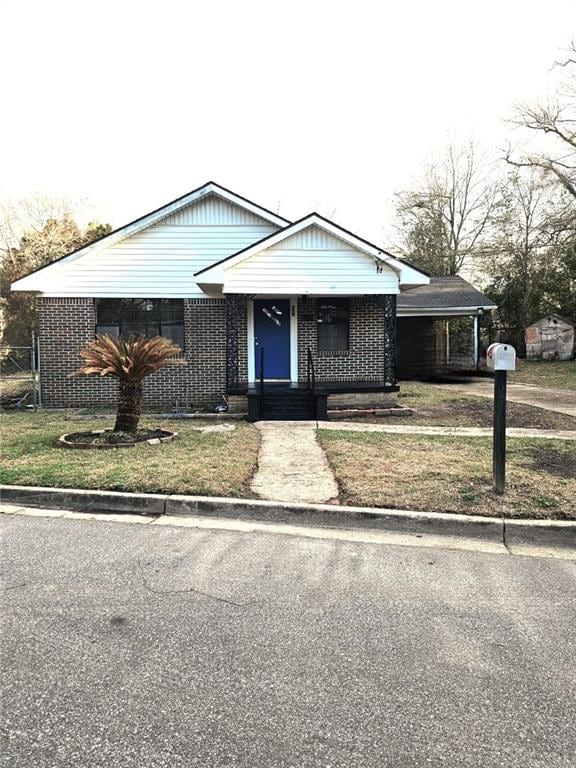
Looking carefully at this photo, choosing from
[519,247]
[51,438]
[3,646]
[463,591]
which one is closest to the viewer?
Answer: [3,646]

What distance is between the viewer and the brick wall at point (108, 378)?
45.1 feet

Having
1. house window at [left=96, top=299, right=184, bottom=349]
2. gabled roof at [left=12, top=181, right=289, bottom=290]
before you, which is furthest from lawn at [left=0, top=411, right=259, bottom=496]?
gabled roof at [left=12, top=181, right=289, bottom=290]

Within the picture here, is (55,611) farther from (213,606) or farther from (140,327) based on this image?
(140,327)

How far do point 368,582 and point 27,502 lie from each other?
12.7 feet

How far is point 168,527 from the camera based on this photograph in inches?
206

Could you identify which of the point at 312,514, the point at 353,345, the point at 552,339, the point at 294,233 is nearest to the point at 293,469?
the point at 312,514

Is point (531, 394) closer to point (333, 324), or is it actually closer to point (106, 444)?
point (333, 324)

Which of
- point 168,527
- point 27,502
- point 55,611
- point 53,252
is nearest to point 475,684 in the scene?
point 55,611

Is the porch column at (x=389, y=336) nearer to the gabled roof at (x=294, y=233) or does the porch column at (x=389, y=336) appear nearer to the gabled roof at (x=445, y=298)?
the gabled roof at (x=294, y=233)

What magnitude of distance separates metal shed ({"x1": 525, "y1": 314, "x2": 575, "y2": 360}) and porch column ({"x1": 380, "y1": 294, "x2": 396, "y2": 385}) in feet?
54.2

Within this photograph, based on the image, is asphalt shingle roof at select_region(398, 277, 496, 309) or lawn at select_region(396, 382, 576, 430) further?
asphalt shingle roof at select_region(398, 277, 496, 309)

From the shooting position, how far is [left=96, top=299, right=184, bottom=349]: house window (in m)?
14.0

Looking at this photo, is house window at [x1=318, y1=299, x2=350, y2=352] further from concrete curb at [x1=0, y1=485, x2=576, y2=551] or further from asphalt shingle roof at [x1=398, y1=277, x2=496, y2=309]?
concrete curb at [x1=0, y1=485, x2=576, y2=551]

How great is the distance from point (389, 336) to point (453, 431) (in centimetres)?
404
